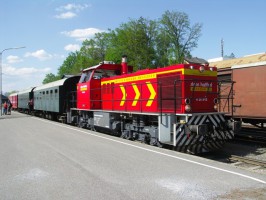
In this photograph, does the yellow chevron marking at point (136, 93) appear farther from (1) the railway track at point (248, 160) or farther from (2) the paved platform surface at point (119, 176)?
(1) the railway track at point (248, 160)

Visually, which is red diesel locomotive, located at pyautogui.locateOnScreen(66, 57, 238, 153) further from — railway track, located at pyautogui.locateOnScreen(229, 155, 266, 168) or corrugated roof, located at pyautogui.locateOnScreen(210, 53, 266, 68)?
corrugated roof, located at pyautogui.locateOnScreen(210, 53, 266, 68)

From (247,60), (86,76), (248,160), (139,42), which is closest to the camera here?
(248,160)

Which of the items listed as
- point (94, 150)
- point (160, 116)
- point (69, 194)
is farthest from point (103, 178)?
point (160, 116)

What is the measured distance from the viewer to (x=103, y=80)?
16.1m

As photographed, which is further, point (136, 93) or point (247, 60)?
point (247, 60)

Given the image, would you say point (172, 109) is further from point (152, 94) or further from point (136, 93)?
point (136, 93)

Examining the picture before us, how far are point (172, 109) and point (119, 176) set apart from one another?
4.59 m

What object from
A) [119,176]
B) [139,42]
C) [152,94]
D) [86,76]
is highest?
[139,42]

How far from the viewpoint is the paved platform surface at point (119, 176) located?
19.1 feet

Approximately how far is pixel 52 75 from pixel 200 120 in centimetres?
12238

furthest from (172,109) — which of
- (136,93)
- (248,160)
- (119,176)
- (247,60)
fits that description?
(247,60)

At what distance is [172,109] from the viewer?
1109 cm

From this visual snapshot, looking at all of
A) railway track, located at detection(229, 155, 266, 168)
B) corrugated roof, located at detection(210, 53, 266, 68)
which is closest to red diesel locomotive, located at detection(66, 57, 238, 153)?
railway track, located at detection(229, 155, 266, 168)

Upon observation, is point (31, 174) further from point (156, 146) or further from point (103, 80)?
point (103, 80)
